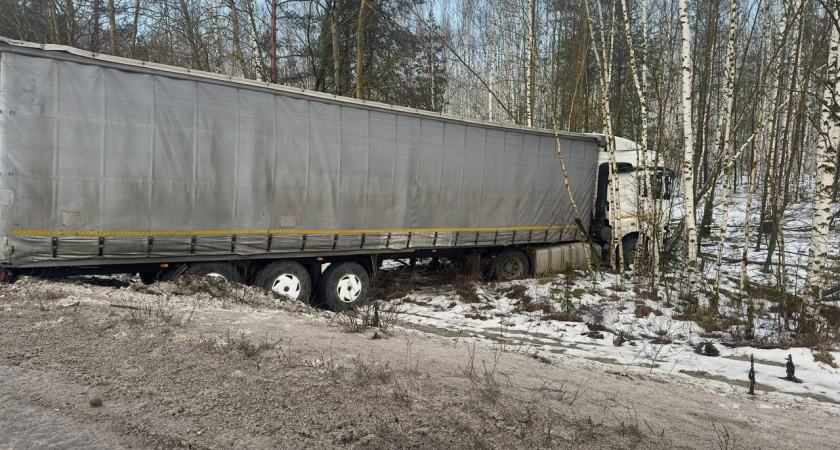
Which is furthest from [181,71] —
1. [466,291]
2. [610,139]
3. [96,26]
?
[96,26]

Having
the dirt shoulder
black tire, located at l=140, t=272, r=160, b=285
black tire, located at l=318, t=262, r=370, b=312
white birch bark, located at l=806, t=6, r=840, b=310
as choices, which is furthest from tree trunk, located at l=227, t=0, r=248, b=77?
white birch bark, located at l=806, t=6, r=840, b=310

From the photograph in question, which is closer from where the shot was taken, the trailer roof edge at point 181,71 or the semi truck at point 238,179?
the trailer roof edge at point 181,71

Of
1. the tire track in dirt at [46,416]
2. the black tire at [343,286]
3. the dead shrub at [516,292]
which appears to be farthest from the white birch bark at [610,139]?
the tire track in dirt at [46,416]

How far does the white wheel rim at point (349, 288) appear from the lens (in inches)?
361

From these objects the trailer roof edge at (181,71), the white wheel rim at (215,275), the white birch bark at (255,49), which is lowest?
the white wheel rim at (215,275)

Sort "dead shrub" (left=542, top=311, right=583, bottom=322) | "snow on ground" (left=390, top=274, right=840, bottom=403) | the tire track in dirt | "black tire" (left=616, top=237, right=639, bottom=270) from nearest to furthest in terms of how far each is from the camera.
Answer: the tire track in dirt < "snow on ground" (left=390, top=274, right=840, bottom=403) < "dead shrub" (left=542, top=311, right=583, bottom=322) < "black tire" (left=616, top=237, right=639, bottom=270)

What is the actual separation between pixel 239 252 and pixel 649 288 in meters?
7.77

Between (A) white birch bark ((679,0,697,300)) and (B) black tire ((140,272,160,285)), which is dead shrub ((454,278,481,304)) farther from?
(B) black tire ((140,272,160,285))

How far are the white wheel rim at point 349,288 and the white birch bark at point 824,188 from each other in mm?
6643

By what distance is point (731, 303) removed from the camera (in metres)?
9.76

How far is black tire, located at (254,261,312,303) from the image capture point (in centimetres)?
830

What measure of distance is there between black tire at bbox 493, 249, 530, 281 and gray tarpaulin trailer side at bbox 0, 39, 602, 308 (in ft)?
2.62

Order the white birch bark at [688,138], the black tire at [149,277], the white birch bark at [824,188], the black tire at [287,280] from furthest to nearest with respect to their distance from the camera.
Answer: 1. the white birch bark at [688,138]
2. the black tire at [287,280]
3. the black tire at [149,277]
4. the white birch bark at [824,188]

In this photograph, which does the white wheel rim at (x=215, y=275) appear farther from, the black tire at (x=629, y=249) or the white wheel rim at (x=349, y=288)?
the black tire at (x=629, y=249)
